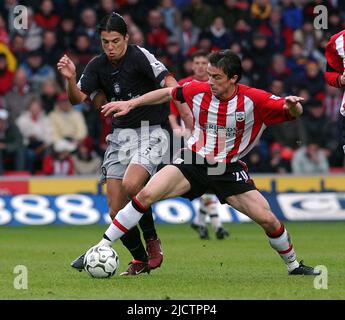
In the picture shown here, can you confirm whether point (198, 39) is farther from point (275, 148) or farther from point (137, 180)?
point (137, 180)

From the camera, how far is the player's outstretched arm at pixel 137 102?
9398 millimetres

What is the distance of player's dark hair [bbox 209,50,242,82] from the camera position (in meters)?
9.49

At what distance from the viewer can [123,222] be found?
9.35 metres

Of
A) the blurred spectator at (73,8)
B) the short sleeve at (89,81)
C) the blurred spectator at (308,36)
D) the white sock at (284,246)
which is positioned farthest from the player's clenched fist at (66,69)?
the blurred spectator at (308,36)

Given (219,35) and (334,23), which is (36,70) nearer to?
(219,35)

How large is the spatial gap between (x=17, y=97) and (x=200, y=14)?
4450mm

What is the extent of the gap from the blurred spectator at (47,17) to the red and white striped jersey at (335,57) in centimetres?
1169

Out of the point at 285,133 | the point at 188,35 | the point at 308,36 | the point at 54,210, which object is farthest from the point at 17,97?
the point at 308,36

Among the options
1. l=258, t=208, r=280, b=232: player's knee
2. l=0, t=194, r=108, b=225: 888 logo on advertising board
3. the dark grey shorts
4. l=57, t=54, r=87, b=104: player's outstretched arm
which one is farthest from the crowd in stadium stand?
l=258, t=208, r=280, b=232: player's knee

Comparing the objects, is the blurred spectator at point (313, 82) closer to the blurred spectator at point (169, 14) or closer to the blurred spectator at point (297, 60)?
the blurred spectator at point (297, 60)

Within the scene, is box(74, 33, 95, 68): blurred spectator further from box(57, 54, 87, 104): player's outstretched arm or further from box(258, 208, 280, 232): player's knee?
box(258, 208, 280, 232): player's knee
